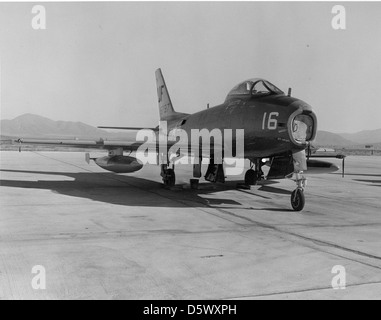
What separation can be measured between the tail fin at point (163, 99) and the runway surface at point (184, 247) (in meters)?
9.12

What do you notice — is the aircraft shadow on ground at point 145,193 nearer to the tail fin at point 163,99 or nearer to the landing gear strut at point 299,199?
the landing gear strut at point 299,199

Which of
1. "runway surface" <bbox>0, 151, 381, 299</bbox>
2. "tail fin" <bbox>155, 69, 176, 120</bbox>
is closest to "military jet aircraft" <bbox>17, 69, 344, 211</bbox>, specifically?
"runway surface" <bbox>0, 151, 381, 299</bbox>

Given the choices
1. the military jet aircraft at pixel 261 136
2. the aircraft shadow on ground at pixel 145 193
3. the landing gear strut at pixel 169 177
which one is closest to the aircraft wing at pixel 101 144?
the military jet aircraft at pixel 261 136

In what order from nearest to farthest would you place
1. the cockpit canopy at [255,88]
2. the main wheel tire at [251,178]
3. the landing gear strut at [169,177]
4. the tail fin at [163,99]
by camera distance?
the cockpit canopy at [255,88] → the main wheel tire at [251,178] → the landing gear strut at [169,177] → the tail fin at [163,99]

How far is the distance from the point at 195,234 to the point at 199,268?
1.96 metres

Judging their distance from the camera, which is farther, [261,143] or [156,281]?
[261,143]

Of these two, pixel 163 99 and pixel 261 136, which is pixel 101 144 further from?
pixel 163 99

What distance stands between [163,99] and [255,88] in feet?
32.1

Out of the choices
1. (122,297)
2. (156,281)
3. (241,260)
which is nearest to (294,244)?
(241,260)

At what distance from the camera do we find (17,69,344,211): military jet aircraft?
10.1 meters

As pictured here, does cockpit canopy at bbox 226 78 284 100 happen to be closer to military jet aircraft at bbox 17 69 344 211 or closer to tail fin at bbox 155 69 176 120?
military jet aircraft at bbox 17 69 344 211

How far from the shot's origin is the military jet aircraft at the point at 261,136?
1005 cm
